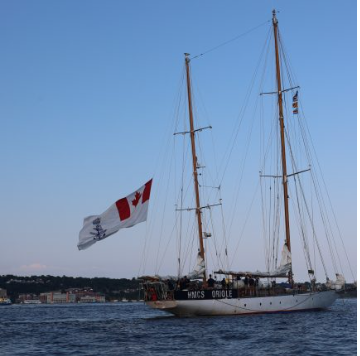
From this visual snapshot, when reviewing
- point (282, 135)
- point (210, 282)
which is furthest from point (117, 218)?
point (282, 135)

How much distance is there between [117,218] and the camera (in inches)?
2265

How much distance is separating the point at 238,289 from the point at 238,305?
1.51 metres

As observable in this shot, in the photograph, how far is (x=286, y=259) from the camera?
72.6 metres

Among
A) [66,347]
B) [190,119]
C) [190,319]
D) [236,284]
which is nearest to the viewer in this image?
[66,347]

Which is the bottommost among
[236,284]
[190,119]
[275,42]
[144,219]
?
[236,284]

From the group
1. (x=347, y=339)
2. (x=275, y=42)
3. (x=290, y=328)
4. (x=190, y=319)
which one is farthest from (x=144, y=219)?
(x=275, y=42)

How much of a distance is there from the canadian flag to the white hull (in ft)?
34.0

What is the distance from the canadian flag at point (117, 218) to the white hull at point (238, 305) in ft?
34.0

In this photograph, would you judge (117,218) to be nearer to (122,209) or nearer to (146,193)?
(122,209)

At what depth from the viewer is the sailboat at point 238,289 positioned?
64500mm

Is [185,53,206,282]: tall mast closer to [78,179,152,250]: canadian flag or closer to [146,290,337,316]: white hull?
[146,290,337,316]: white hull

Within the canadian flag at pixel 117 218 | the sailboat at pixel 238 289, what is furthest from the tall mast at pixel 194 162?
the canadian flag at pixel 117 218

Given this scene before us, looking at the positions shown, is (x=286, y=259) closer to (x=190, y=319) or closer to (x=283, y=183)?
(x=283, y=183)

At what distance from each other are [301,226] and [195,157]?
13903mm
